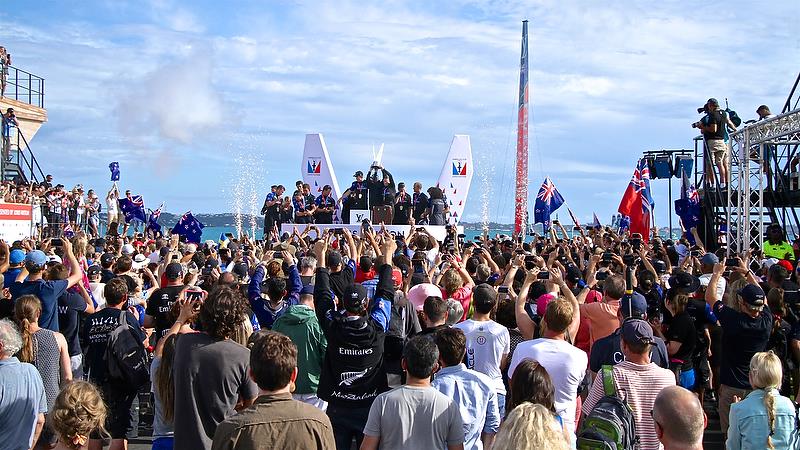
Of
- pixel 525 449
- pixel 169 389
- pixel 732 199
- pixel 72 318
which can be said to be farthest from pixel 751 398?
pixel 732 199

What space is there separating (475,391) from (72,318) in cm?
429

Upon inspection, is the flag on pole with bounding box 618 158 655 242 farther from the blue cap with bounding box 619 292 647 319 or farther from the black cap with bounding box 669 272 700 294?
the blue cap with bounding box 619 292 647 319

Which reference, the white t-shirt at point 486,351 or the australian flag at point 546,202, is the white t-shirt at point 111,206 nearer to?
the australian flag at point 546,202

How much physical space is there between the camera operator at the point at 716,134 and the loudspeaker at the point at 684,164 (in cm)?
243

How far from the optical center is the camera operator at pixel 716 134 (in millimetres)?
15852

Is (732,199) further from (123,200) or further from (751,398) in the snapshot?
(123,200)

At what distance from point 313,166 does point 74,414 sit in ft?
100.0

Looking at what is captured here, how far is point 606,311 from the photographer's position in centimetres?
638

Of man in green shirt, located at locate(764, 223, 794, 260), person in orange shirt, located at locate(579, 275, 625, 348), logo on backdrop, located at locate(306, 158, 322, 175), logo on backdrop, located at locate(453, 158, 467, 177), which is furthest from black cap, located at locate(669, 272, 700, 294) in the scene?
logo on backdrop, located at locate(306, 158, 322, 175)

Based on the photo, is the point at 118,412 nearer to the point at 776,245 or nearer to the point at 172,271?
the point at 172,271

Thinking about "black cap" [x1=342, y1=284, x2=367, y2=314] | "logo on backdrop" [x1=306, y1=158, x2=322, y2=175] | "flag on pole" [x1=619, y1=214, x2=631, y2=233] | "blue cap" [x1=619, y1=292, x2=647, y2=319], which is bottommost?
"blue cap" [x1=619, y1=292, x2=647, y2=319]

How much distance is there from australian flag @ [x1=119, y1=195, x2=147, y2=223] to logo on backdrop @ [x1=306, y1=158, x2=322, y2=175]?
1082 cm

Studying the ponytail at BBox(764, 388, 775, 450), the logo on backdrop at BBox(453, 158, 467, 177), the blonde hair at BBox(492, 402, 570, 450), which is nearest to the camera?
the blonde hair at BBox(492, 402, 570, 450)

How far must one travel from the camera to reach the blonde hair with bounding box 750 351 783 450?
4.42m
